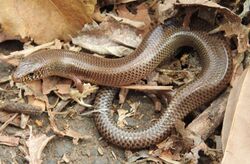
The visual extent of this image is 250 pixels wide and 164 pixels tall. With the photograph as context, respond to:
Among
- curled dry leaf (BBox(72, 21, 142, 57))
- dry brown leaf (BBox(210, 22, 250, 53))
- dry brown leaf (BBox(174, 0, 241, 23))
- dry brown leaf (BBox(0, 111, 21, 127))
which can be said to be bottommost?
dry brown leaf (BBox(0, 111, 21, 127))

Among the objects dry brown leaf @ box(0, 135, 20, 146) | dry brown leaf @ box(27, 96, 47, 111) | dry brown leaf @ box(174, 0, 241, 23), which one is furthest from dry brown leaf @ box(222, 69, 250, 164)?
dry brown leaf @ box(0, 135, 20, 146)

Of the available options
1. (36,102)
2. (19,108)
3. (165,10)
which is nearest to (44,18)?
(36,102)

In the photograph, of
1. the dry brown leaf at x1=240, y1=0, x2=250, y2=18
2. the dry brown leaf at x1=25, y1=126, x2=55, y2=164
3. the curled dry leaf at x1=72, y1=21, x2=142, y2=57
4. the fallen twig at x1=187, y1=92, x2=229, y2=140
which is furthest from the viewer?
the curled dry leaf at x1=72, y1=21, x2=142, y2=57

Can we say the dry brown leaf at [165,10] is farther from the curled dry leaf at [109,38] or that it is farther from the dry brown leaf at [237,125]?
the dry brown leaf at [237,125]

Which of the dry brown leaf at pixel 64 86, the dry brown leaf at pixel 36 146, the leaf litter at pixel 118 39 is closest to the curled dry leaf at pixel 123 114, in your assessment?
the leaf litter at pixel 118 39

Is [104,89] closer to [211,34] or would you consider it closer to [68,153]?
[68,153]

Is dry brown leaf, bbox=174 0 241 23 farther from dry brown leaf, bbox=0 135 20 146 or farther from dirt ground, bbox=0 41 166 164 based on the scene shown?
dry brown leaf, bbox=0 135 20 146

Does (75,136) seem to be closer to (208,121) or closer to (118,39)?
(118,39)
